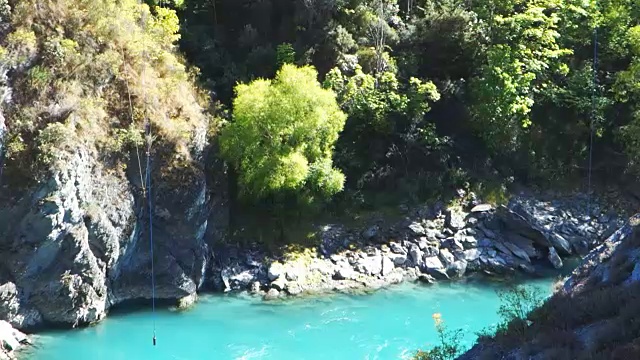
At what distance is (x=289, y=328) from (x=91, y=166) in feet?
28.6

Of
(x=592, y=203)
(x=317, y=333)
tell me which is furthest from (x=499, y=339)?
(x=592, y=203)

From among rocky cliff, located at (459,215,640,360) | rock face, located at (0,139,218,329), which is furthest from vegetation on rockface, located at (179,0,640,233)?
rocky cliff, located at (459,215,640,360)

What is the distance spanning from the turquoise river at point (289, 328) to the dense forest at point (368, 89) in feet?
16.6

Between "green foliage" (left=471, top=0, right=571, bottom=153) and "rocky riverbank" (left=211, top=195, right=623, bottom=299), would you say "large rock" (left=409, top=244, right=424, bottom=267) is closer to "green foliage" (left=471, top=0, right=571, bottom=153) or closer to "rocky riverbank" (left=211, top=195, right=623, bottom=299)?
"rocky riverbank" (left=211, top=195, right=623, bottom=299)

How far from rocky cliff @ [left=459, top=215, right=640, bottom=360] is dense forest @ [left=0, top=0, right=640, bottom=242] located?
1409cm

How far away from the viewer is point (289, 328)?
2355 centimetres

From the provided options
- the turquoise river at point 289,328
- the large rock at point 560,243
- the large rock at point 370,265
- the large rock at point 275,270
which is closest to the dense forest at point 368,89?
the large rock at point 275,270

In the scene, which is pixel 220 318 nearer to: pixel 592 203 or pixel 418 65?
pixel 418 65

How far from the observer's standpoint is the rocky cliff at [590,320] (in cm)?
1066

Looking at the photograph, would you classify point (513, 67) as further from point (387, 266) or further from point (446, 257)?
point (387, 266)

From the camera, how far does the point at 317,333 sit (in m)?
23.3

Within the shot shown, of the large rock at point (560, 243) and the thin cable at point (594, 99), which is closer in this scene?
the large rock at point (560, 243)

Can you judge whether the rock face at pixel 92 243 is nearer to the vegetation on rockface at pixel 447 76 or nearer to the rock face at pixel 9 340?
the rock face at pixel 9 340

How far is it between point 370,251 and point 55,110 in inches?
525
